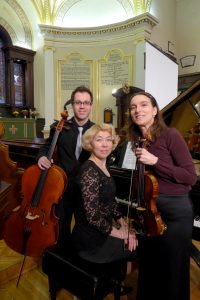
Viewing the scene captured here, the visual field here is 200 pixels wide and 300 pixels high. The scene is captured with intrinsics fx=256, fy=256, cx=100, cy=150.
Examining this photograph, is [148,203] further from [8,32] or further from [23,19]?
[23,19]

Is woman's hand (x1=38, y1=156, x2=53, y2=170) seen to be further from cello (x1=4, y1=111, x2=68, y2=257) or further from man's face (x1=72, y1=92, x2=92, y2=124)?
man's face (x1=72, y1=92, x2=92, y2=124)

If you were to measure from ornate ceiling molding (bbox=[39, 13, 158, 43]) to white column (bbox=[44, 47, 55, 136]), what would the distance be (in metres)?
0.56

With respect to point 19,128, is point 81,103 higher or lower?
higher

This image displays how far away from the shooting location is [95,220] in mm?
1627

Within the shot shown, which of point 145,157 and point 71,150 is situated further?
point 71,150

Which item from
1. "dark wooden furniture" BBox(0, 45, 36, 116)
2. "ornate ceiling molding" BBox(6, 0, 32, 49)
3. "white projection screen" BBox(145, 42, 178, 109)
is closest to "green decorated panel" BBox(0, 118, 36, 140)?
"dark wooden furniture" BBox(0, 45, 36, 116)

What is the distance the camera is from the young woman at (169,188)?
1.54m

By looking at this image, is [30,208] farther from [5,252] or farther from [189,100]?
[189,100]

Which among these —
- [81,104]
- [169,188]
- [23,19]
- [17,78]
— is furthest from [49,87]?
[169,188]

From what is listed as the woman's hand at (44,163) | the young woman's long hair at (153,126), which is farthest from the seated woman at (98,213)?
the woman's hand at (44,163)

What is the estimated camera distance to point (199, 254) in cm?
229

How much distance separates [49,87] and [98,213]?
325 inches

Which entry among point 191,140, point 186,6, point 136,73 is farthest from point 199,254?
point 186,6

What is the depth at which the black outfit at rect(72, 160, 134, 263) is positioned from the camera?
1.62 meters
